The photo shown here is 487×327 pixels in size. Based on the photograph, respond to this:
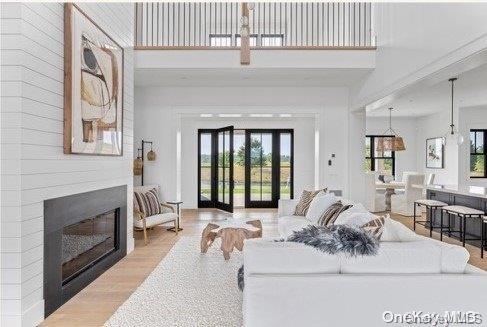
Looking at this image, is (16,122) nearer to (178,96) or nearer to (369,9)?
(178,96)

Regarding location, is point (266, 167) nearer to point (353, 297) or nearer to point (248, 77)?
point (248, 77)

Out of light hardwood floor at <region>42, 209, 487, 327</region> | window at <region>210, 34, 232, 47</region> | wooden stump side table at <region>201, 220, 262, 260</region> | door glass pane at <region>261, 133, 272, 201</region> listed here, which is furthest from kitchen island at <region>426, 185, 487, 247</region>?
window at <region>210, 34, 232, 47</region>

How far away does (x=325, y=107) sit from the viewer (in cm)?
706

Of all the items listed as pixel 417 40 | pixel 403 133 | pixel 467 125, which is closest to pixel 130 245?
pixel 417 40

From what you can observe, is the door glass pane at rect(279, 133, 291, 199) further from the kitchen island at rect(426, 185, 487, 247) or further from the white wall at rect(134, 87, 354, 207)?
the kitchen island at rect(426, 185, 487, 247)

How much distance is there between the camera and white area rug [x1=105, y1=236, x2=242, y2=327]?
2.79 m

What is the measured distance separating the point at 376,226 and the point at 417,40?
119 inches

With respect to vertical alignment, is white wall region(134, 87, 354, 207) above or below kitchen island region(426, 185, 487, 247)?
above

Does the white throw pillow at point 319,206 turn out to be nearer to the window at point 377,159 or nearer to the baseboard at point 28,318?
the baseboard at point 28,318

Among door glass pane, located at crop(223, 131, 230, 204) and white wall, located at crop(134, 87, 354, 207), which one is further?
door glass pane, located at crop(223, 131, 230, 204)

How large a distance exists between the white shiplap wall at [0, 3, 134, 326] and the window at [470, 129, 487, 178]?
10.7 metres

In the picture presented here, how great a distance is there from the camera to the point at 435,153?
10469 millimetres

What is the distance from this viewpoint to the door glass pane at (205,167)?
9109mm

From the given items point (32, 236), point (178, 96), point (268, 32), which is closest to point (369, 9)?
point (268, 32)
